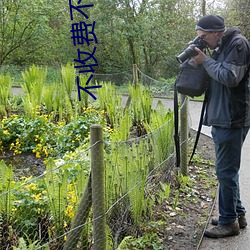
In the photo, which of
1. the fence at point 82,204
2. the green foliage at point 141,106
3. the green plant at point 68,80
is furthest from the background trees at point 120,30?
the fence at point 82,204

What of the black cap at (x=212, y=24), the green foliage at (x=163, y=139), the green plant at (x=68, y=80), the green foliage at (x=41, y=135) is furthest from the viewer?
the green plant at (x=68, y=80)

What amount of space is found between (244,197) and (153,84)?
6.34 metres

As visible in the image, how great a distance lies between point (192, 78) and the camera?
2908 millimetres

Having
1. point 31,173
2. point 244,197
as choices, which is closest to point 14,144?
A: point 31,173

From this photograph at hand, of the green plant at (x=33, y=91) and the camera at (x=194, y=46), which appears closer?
the camera at (x=194, y=46)

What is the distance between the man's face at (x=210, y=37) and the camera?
2801 mm

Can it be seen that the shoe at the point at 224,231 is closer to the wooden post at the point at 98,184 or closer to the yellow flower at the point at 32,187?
the wooden post at the point at 98,184

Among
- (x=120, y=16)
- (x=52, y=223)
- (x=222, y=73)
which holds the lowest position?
(x=52, y=223)

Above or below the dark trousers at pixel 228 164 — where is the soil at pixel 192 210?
below

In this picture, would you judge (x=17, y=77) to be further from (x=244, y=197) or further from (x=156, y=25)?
(x=244, y=197)

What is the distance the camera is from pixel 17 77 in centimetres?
1171

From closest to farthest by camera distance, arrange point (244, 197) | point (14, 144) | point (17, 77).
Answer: point (244, 197)
point (14, 144)
point (17, 77)

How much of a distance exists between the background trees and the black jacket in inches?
433

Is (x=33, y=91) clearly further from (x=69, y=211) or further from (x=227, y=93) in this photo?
(x=227, y=93)
